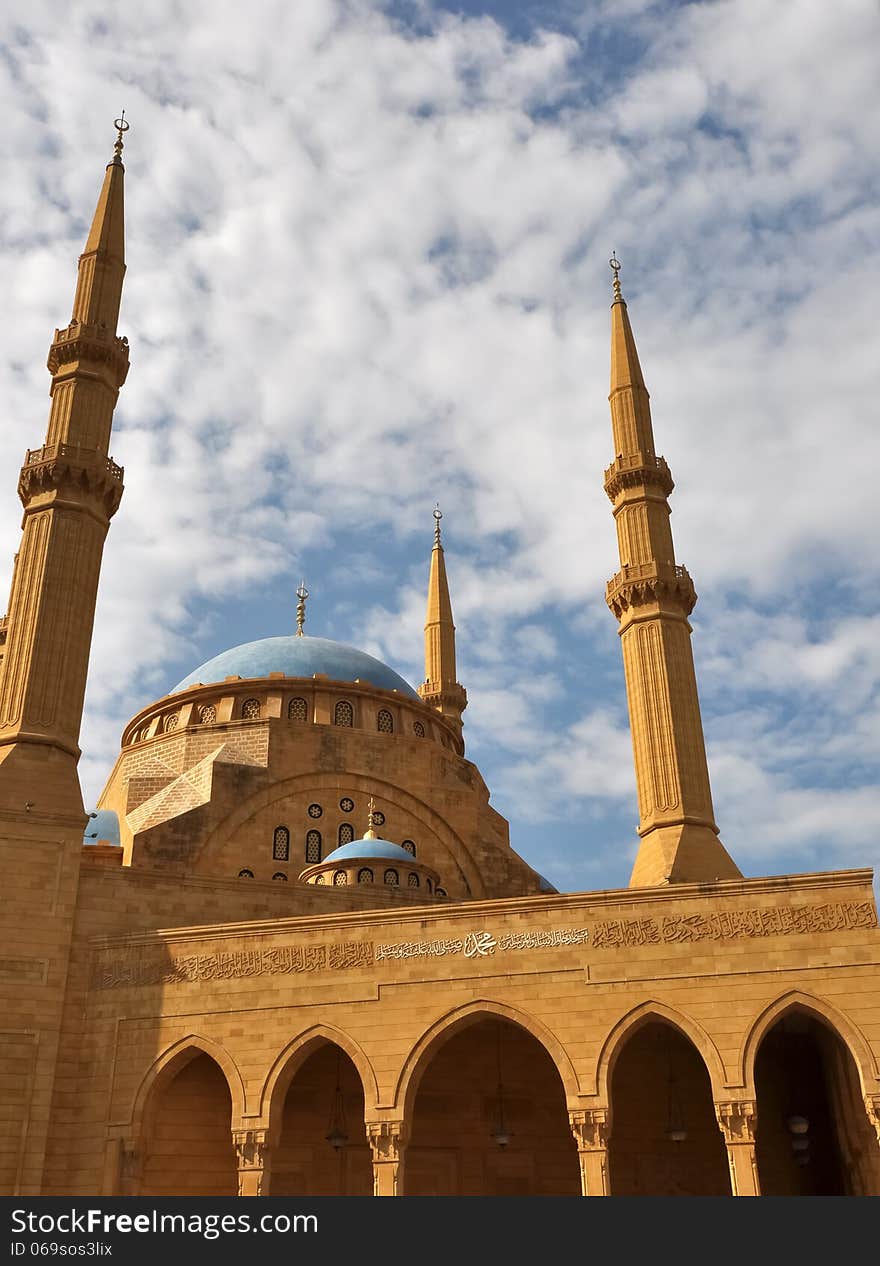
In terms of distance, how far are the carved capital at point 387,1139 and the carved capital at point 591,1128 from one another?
7.59 feet

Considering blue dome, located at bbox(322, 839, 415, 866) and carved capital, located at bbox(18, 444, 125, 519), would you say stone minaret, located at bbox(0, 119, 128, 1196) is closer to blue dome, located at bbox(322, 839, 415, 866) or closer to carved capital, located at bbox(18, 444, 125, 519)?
carved capital, located at bbox(18, 444, 125, 519)

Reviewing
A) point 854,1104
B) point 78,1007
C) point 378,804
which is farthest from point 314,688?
point 854,1104

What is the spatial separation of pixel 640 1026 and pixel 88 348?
1656 centimetres

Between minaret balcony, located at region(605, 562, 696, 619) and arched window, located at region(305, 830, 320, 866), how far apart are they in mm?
8222

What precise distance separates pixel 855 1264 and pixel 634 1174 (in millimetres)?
7693

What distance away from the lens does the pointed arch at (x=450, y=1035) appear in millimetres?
15656

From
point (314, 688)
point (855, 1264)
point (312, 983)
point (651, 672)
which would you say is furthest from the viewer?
point (314, 688)

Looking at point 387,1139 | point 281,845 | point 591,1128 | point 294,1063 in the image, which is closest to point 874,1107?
point 591,1128

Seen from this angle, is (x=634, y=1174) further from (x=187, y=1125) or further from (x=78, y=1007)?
(x=78, y=1007)

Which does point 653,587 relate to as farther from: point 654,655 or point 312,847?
point 312,847

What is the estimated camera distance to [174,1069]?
664 inches

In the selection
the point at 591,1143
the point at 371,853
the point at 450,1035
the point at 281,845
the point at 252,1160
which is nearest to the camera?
the point at 591,1143

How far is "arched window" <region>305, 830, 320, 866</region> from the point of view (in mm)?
25073

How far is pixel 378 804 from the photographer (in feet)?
87.6
